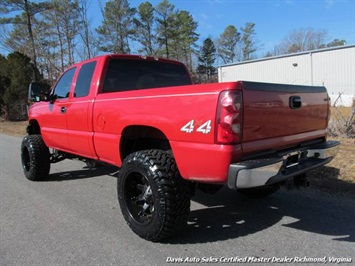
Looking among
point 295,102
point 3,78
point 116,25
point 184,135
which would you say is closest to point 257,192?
point 295,102

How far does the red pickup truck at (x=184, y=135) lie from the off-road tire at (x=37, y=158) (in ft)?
5.03

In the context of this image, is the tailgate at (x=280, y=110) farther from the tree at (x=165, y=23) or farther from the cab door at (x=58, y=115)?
the tree at (x=165, y=23)

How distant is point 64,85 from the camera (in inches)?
227

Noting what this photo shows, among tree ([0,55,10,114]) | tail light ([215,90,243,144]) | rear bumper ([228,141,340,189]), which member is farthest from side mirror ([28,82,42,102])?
tree ([0,55,10,114])

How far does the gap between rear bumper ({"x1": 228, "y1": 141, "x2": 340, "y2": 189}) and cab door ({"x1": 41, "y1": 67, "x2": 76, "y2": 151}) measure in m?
3.20

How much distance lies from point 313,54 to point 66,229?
29.8m

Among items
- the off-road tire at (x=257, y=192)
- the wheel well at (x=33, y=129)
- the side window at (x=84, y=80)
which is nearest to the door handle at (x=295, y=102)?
the off-road tire at (x=257, y=192)

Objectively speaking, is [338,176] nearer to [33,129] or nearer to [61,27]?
[33,129]

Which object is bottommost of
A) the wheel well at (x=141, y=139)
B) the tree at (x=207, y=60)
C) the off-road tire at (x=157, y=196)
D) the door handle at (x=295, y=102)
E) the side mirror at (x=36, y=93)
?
the off-road tire at (x=157, y=196)

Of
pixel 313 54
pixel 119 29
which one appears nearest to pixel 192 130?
pixel 313 54

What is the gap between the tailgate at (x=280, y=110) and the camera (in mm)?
3109

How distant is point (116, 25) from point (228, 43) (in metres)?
27.4

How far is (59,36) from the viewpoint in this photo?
1606 inches

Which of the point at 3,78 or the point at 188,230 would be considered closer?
the point at 188,230
